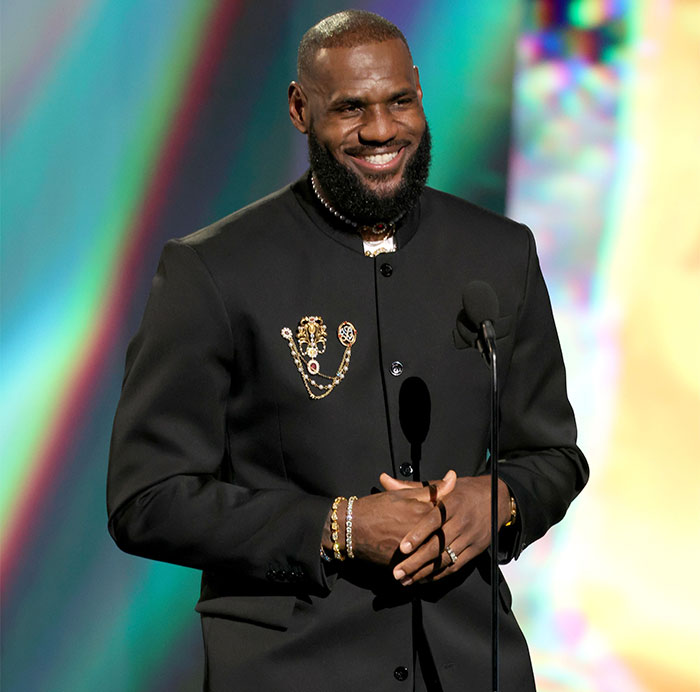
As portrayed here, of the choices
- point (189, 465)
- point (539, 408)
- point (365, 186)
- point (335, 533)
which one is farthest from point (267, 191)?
point (335, 533)

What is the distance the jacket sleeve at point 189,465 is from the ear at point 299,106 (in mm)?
339

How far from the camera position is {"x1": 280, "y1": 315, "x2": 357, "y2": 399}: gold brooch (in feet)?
7.39

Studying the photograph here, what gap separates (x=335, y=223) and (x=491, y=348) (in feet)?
2.06

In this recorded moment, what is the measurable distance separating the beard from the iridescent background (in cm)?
110

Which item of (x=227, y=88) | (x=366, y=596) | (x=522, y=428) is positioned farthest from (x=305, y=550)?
(x=227, y=88)

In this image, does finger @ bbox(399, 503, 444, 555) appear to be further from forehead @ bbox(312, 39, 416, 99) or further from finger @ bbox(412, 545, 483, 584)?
forehead @ bbox(312, 39, 416, 99)

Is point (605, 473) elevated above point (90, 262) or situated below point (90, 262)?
below

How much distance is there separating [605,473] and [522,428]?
3.64 ft

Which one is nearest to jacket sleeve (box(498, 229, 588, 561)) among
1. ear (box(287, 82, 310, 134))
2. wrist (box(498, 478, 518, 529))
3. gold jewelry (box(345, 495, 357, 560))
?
wrist (box(498, 478, 518, 529))

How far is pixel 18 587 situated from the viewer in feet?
11.0

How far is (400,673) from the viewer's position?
2219 mm

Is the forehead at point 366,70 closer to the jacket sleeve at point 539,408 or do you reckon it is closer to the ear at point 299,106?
the ear at point 299,106

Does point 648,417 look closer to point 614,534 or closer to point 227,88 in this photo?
point 614,534

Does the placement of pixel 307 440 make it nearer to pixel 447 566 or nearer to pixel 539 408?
pixel 447 566
